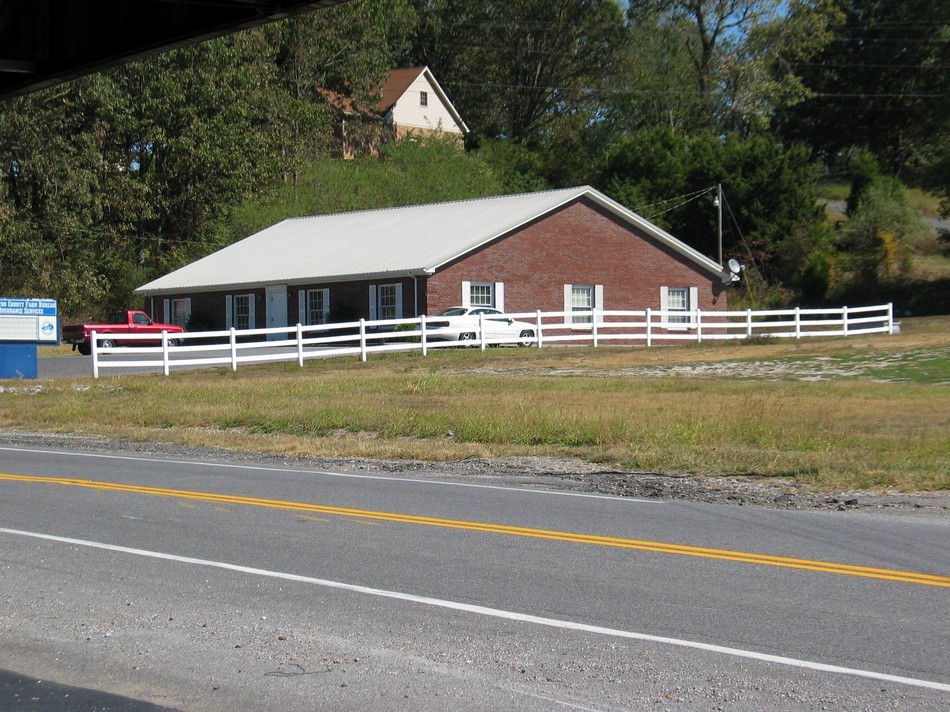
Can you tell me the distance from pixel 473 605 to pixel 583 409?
43.4 ft

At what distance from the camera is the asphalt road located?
21.9 ft

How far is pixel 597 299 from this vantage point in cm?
5000

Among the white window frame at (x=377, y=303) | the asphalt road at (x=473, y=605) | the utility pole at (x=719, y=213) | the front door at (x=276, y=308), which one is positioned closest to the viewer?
the asphalt road at (x=473, y=605)

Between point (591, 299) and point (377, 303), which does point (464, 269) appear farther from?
point (591, 299)

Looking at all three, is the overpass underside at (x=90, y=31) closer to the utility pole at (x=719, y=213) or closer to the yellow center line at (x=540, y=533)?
the yellow center line at (x=540, y=533)

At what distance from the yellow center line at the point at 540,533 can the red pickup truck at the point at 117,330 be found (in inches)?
1315

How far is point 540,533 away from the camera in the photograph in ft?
37.1

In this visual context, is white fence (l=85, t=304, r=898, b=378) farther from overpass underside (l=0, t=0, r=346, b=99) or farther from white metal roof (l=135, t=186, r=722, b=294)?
overpass underside (l=0, t=0, r=346, b=99)

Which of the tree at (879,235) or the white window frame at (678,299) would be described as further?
the tree at (879,235)

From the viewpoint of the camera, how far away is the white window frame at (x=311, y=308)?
4900 cm

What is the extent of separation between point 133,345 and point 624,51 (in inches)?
1866


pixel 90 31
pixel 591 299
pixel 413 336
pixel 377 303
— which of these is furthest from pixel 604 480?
pixel 591 299

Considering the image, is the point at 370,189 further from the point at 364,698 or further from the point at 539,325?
the point at 364,698

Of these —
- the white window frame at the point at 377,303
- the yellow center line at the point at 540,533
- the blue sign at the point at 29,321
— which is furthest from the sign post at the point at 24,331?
the yellow center line at the point at 540,533
